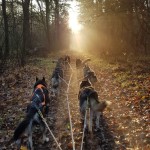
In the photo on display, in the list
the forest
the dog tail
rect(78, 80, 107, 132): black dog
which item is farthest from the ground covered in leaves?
the dog tail

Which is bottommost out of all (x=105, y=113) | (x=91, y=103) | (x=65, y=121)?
(x=65, y=121)

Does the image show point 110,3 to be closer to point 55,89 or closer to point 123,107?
point 55,89

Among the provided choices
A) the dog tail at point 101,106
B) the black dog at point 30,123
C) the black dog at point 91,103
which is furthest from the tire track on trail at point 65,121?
the dog tail at point 101,106

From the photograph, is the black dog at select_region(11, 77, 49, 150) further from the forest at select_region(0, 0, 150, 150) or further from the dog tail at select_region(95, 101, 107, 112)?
the dog tail at select_region(95, 101, 107, 112)

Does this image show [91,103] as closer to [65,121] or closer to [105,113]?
[65,121]

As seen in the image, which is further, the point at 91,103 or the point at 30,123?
the point at 91,103

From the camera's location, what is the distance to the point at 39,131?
7.78 metres

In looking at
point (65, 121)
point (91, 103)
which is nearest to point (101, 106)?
point (91, 103)

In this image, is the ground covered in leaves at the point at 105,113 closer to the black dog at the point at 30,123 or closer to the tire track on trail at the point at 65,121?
the tire track on trail at the point at 65,121

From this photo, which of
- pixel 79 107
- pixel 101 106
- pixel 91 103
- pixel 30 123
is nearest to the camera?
pixel 30 123

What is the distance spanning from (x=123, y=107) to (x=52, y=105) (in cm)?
282

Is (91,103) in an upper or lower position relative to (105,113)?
upper

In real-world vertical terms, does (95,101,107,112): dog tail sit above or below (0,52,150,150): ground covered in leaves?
above

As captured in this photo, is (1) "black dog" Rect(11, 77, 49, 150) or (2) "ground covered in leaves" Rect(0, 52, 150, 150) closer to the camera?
(1) "black dog" Rect(11, 77, 49, 150)
